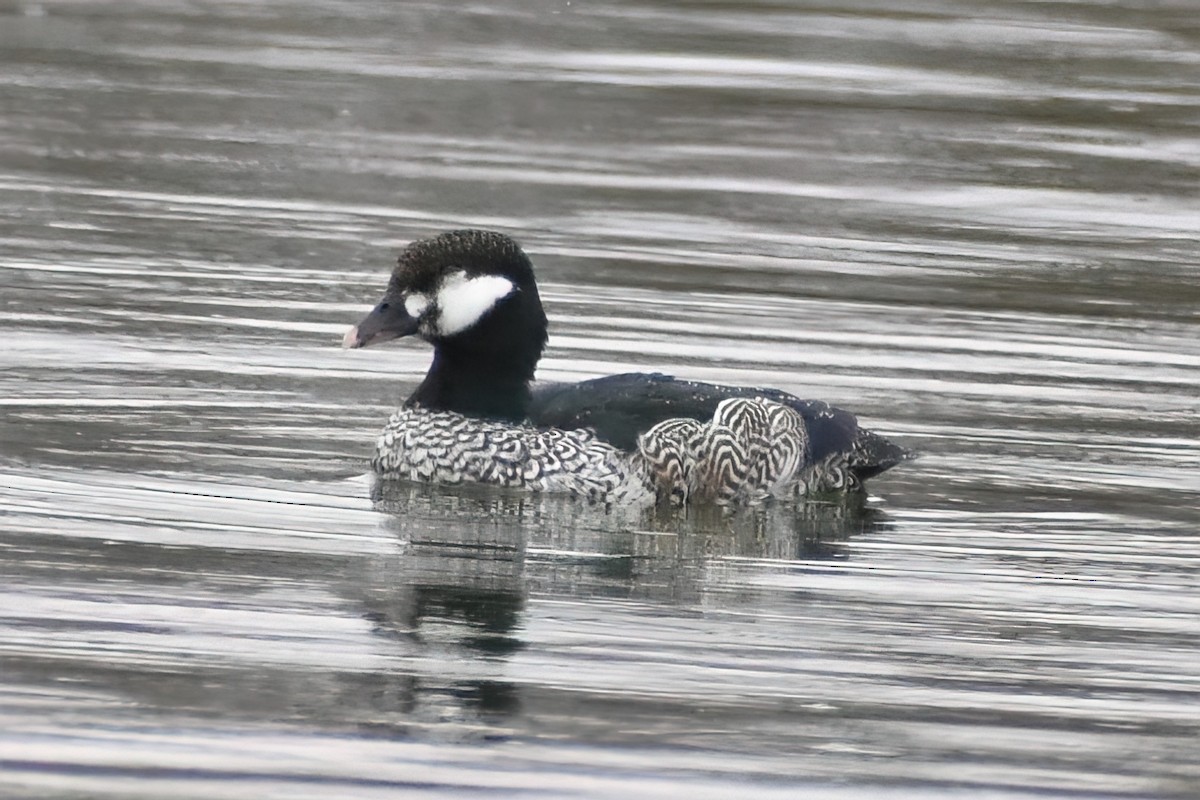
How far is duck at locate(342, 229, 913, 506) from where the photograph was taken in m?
10.4

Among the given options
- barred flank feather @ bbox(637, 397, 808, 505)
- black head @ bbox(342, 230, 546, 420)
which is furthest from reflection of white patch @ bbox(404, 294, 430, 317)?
barred flank feather @ bbox(637, 397, 808, 505)

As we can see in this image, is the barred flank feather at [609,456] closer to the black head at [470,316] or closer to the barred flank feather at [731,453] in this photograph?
the barred flank feather at [731,453]

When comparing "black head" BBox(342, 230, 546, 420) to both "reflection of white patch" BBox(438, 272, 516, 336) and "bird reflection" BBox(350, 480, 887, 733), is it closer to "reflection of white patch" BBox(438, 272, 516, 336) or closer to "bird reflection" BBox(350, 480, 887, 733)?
"reflection of white patch" BBox(438, 272, 516, 336)

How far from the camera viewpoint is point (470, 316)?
1068 centimetres

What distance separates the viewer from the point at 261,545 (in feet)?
30.4

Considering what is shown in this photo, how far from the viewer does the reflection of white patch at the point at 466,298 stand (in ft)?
34.9

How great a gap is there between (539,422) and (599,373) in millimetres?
1937

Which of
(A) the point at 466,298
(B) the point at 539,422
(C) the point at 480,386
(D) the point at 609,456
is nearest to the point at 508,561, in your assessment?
(D) the point at 609,456

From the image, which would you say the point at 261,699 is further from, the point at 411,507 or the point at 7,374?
the point at 7,374

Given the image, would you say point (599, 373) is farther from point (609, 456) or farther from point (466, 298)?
point (609, 456)

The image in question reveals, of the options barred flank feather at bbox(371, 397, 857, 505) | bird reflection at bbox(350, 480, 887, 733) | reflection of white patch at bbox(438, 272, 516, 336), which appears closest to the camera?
bird reflection at bbox(350, 480, 887, 733)

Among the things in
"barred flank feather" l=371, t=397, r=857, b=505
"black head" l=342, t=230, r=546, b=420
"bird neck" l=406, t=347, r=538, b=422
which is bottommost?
"barred flank feather" l=371, t=397, r=857, b=505

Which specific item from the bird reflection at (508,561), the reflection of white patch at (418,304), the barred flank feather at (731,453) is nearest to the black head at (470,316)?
the reflection of white patch at (418,304)

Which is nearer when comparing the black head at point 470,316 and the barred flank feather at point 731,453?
the barred flank feather at point 731,453
